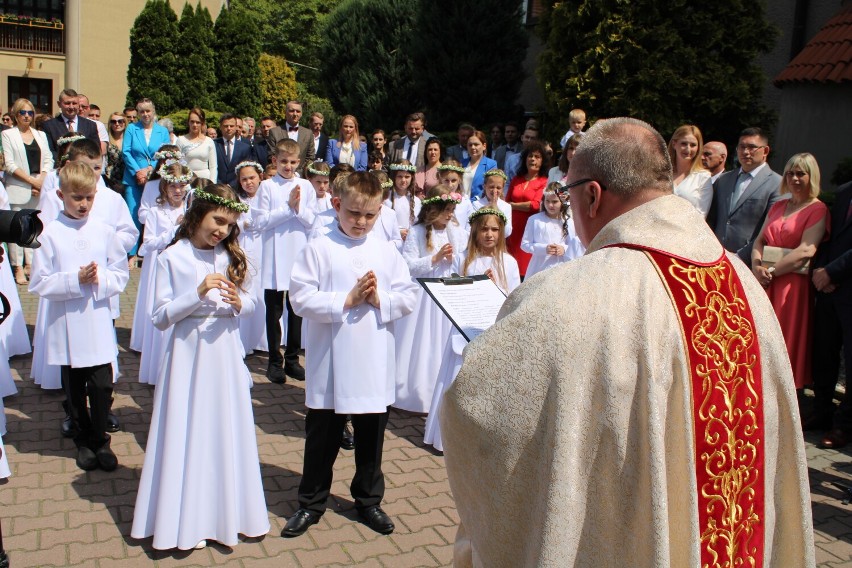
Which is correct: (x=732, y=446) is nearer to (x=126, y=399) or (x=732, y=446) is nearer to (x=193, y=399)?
(x=193, y=399)

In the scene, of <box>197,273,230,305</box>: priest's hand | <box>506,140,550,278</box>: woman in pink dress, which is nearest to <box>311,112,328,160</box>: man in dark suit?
<box>506,140,550,278</box>: woman in pink dress

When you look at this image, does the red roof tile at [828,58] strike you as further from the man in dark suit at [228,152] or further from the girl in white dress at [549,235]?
the man in dark suit at [228,152]

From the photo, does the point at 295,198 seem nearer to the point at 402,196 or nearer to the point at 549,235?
the point at 402,196

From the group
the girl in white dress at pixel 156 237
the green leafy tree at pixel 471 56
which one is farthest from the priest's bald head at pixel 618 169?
the green leafy tree at pixel 471 56

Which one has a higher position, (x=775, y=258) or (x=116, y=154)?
(x=116, y=154)

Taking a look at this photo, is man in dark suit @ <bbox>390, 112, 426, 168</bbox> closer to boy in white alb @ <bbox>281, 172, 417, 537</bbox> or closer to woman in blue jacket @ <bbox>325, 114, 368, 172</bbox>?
woman in blue jacket @ <bbox>325, 114, 368, 172</bbox>

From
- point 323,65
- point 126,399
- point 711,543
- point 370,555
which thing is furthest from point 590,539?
point 323,65

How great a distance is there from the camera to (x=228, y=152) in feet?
38.5

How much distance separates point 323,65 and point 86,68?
11.8 metres

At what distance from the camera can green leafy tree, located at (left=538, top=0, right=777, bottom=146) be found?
11773 mm

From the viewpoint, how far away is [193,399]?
14.6 ft

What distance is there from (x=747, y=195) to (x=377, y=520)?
486 centimetres

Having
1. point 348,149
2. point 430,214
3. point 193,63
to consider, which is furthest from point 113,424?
point 193,63

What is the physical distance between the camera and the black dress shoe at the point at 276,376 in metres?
7.80
